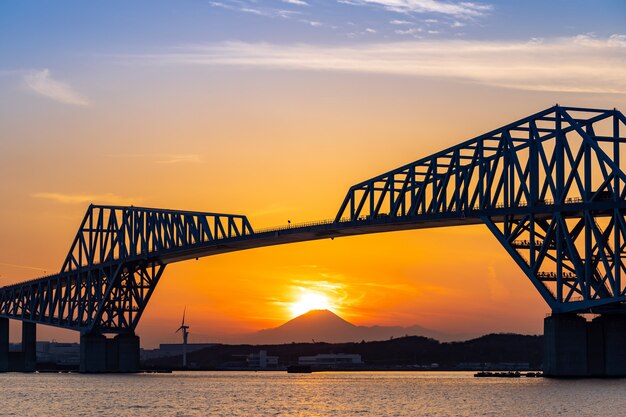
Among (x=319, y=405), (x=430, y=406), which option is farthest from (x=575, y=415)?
(x=319, y=405)

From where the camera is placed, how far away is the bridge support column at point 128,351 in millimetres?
195500

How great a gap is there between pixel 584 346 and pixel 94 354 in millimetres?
87353

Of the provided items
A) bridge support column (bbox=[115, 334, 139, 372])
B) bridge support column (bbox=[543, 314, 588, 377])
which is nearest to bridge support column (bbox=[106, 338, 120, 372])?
bridge support column (bbox=[115, 334, 139, 372])

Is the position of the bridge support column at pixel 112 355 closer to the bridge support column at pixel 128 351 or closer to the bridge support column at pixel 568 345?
the bridge support column at pixel 128 351

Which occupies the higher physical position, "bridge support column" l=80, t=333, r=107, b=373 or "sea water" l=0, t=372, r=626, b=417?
"bridge support column" l=80, t=333, r=107, b=373

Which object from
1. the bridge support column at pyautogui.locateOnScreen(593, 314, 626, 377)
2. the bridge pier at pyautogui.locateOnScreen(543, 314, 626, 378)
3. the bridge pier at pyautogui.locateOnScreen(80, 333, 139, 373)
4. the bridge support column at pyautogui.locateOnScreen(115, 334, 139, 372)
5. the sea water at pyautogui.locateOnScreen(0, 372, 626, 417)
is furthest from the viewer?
the bridge support column at pyautogui.locateOnScreen(115, 334, 139, 372)

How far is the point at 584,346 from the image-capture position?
132 meters

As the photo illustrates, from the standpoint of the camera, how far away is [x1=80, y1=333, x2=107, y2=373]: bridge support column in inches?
7628

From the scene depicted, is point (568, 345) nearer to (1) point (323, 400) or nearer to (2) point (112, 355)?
(1) point (323, 400)

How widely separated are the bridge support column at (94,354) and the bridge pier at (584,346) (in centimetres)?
8030

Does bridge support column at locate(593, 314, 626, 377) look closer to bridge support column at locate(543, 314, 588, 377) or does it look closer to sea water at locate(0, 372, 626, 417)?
sea water at locate(0, 372, 626, 417)

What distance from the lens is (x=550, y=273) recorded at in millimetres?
139125

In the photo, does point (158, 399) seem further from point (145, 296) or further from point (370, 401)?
point (145, 296)

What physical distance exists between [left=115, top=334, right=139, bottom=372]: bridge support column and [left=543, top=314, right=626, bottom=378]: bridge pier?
7850cm
